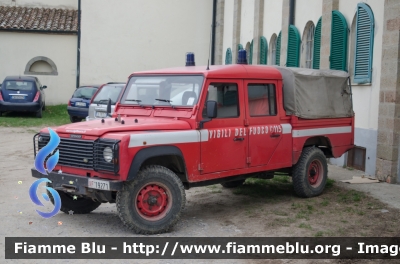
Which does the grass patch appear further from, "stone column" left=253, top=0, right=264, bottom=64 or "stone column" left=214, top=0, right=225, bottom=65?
"stone column" left=253, top=0, right=264, bottom=64

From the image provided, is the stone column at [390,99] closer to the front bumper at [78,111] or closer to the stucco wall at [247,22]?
the stucco wall at [247,22]

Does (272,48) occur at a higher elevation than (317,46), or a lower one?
higher

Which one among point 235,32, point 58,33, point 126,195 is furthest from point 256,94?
point 58,33

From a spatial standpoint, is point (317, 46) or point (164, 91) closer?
point (164, 91)

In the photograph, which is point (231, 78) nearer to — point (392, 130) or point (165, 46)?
point (392, 130)

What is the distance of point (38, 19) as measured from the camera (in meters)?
29.6

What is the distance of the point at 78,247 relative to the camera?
255 inches

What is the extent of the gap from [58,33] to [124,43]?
3443mm

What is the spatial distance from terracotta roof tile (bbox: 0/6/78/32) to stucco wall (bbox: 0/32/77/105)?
0.40 metres

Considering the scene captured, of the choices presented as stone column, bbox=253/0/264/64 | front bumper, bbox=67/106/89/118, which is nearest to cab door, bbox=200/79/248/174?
stone column, bbox=253/0/264/64

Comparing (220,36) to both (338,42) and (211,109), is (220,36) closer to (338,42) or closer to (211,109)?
(338,42)

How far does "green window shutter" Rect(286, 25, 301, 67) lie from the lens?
624 inches

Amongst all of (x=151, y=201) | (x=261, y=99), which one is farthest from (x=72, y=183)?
(x=261, y=99)

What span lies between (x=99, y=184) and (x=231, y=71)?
8.41 feet
